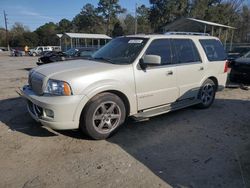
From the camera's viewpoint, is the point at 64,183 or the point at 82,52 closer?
the point at 64,183

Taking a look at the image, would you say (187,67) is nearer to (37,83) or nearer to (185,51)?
(185,51)

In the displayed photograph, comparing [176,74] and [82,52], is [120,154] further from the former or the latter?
[82,52]

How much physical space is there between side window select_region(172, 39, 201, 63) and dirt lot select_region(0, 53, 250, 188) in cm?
134

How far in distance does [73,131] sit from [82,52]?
398 inches

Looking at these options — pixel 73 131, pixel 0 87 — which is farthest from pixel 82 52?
pixel 73 131

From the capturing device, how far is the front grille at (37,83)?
4079 millimetres

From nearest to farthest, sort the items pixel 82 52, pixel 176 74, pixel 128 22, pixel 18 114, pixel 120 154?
pixel 120 154 → pixel 176 74 → pixel 18 114 → pixel 82 52 → pixel 128 22

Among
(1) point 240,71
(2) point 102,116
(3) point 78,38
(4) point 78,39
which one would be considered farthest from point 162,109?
(4) point 78,39

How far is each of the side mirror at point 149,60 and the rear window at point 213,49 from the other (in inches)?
83.4

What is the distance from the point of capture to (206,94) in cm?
628

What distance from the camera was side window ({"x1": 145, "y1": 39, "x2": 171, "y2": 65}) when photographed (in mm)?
4912

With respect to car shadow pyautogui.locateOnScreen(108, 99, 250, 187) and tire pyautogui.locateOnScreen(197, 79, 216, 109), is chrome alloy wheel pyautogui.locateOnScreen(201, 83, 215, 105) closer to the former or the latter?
tire pyautogui.locateOnScreen(197, 79, 216, 109)

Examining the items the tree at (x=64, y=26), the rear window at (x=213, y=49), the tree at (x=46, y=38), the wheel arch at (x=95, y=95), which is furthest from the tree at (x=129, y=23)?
the wheel arch at (x=95, y=95)

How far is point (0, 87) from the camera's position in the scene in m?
8.93
